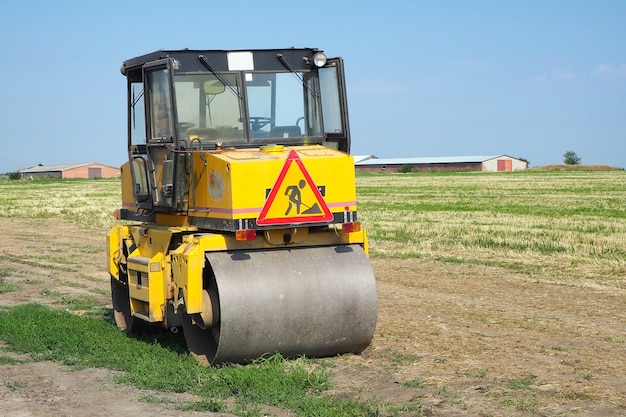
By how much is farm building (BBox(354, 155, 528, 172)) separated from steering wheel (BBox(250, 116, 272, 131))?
4026 inches

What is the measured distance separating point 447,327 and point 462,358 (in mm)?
1716

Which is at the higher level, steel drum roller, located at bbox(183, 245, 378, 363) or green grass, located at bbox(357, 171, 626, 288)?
steel drum roller, located at bbox(183, 245, 378, 363)

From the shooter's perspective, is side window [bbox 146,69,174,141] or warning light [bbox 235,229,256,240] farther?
side window [bbox 146,69,174,141]

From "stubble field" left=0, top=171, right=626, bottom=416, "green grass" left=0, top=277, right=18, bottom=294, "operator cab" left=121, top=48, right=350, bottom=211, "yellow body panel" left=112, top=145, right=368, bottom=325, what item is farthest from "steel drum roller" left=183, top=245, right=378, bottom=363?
"green grass" left=0, top=277, right=18, bottom=294

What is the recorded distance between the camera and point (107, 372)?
A: 859cm

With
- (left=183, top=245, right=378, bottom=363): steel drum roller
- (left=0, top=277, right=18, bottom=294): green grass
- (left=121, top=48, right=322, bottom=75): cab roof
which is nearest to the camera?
(left=183, top=245, right=378, bottom=363): steel drum roller

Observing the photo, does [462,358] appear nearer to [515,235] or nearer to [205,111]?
[205,111]

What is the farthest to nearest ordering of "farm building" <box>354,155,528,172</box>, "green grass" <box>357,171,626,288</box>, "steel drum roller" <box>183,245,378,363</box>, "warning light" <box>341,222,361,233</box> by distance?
"farm building" <box>354,155,528,172</box> → "green grass" <box>357,171,626,288</box> → "warning light" <box>341,222,361,233</box> → "steel drum roller" <box>183,245,378,363</box>

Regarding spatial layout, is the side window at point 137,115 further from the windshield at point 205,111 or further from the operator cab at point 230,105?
the windshield at point 205,111

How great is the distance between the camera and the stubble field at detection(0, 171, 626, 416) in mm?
7375

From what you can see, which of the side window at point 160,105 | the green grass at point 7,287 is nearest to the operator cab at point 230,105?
the side window at point 160,105

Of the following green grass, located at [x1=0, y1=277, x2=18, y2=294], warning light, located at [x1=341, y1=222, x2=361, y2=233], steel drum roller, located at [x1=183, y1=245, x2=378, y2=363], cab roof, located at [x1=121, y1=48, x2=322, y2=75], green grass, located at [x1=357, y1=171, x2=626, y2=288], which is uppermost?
cab roof, located at [x1=121, y1=48, x2=322, y2=75]

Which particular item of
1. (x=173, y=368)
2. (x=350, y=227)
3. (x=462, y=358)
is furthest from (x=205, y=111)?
(x=462, y=358)

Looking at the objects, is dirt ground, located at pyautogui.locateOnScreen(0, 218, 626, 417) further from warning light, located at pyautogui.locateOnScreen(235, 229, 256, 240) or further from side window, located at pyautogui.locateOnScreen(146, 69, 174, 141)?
side window, located at pyautogui.locateOnScreen(146, 69, 174, 141)
